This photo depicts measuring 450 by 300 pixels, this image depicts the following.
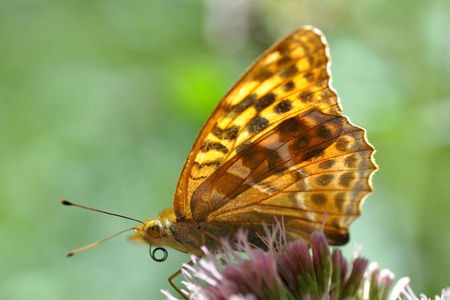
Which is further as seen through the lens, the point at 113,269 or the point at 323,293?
the point at 113,269

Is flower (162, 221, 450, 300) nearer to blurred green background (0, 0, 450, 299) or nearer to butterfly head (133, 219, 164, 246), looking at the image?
butterfly head (133, 219, 164, 246)

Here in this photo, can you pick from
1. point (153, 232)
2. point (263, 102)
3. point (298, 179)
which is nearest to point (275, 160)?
point (298, 179)

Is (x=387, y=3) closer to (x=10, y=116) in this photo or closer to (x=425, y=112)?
(x=425, y=112)

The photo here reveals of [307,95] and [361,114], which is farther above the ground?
[361,114]

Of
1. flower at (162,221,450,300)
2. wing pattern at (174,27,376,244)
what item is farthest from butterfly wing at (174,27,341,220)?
flower at (162,221,450,300)

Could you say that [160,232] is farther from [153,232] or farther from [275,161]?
[275,161]

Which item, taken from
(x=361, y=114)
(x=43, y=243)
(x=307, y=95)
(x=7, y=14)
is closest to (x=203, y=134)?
(x=307, y=95)
